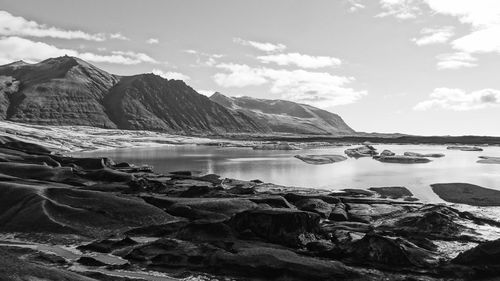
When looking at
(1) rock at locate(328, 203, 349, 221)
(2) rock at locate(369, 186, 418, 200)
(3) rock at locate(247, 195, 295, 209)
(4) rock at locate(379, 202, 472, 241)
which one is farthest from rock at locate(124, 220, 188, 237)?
(2) rock at locate(369, 186, 418, 200)

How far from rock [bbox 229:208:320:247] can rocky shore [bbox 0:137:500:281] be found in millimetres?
85

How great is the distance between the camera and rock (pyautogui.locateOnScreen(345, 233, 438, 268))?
30.0 meters

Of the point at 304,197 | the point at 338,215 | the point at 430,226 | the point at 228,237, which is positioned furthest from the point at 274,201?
the point at 430,226

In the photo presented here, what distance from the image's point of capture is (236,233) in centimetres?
3656

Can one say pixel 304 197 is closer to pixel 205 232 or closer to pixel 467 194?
pixel 205 232

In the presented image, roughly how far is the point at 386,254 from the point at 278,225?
29.6 feet

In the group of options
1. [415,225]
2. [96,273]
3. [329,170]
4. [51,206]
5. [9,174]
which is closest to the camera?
[96,273]

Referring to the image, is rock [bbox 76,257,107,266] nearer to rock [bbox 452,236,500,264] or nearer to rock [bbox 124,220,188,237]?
rock [bbox 124,220,188,237]

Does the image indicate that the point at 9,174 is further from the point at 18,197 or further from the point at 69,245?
the point at 69,245

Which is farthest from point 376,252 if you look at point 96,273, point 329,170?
point 329,170

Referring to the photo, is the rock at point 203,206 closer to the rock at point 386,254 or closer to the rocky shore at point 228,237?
the rocky shore at point 228,237

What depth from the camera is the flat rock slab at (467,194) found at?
191 ft

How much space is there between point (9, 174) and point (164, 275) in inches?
1581

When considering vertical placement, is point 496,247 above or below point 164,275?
above
